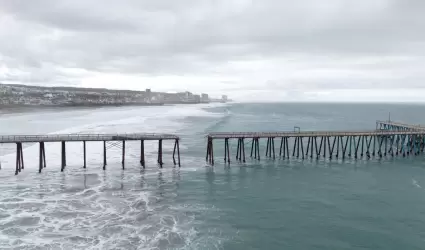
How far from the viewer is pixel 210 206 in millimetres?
30109

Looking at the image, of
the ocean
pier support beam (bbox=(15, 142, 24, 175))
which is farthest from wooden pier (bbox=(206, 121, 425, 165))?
pier support beam (bbox=(15, 142, 24, 175))

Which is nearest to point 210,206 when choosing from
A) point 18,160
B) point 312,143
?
point 18,160

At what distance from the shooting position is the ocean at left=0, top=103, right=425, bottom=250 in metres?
23.8

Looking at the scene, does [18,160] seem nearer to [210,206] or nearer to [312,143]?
[210,206]

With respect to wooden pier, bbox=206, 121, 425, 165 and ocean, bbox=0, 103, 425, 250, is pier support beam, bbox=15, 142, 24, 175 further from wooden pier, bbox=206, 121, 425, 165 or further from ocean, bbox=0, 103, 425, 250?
wooden pier, bbox=206, 121, 425, 165

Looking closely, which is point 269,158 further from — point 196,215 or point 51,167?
point 51,167

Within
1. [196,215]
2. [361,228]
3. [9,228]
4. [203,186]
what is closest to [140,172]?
[203,186]

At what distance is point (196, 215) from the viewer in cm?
2792

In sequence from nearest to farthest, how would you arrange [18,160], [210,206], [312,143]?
[210,206], [18,160], [312,143]

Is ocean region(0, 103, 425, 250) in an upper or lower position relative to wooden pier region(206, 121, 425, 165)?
lower

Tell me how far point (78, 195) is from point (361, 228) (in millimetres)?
24786

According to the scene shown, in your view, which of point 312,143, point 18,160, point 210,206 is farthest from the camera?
point 312,143

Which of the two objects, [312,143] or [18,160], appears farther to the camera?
[312,143]

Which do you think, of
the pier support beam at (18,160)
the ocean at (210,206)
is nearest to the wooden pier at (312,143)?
the ocean at (210,206)
